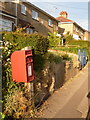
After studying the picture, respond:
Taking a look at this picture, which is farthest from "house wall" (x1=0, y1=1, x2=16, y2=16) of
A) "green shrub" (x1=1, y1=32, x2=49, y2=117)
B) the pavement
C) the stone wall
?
"green shrub" (x1=1, y1=32, x2=49, y2=117)

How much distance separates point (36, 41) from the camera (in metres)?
4.45

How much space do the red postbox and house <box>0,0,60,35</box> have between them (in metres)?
9.35

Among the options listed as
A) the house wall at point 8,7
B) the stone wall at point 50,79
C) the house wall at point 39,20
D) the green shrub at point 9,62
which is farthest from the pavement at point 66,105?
the house wall at point 39,20

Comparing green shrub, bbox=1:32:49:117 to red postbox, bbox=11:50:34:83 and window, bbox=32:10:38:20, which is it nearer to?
red postbox, bbox=11:50:34:83

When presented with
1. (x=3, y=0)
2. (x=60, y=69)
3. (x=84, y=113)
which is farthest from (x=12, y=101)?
(x=3, y=0)

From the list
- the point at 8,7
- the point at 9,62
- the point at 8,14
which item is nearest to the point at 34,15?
the point at 8,7

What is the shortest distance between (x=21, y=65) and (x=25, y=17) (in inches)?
686

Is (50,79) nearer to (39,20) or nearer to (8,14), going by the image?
(8,14)

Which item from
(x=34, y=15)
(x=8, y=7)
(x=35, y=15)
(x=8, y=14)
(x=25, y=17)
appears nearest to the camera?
(x=8, y=14)

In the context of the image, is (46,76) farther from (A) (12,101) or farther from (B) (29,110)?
(A) (12,101)

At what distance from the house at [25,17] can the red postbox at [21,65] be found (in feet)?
30.7

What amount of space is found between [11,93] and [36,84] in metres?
1.07

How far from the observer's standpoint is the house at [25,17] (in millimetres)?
15703

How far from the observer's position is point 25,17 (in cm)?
2000
